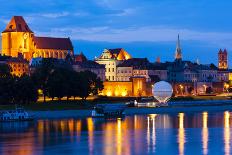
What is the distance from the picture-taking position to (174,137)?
52.3 m

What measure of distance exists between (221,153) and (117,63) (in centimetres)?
12527

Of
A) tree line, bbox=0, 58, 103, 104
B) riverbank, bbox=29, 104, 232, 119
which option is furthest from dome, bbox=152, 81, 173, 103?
tree line, bbox=0, 58, 103, 104

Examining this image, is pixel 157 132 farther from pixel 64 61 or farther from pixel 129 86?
pixel 64 61

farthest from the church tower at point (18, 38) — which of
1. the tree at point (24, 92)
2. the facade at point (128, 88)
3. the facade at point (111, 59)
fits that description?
the tree at point (24, 92)

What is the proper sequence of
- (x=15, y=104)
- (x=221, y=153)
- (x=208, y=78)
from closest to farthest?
(x=221, y=153)
(x=15, y=104)
(x=208, y=78)

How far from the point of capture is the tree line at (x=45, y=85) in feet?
292

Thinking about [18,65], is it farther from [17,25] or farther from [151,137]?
[151,137]

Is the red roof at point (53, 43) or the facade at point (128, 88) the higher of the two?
the red roof at point (53, 43)

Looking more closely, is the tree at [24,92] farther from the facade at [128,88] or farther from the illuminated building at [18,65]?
the illuminated building at [18,65]

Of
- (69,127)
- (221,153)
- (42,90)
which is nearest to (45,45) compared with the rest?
(42,90)

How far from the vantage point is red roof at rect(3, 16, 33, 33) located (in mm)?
162500

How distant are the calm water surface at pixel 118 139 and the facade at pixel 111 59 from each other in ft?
313

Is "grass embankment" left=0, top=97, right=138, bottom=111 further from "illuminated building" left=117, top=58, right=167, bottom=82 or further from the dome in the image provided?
"illuminated building" left=117, top=58, right=167, bottom=82

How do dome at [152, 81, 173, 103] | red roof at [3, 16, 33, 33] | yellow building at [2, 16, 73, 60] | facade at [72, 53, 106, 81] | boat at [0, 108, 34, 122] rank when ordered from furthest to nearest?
1. red roof at [3, 16, 33, 33]
2. yellow building at [2, 16, 73, 60]
3. facade at [72, 53, 106, 81]
4. dome at [152, 81, 173, 103]
5. boat at [0, 108, 34, 122]
